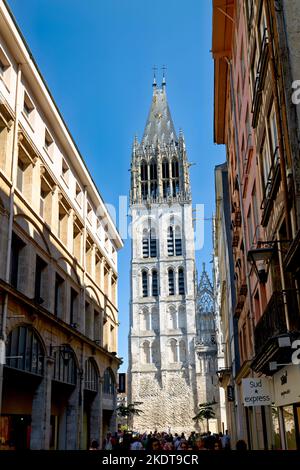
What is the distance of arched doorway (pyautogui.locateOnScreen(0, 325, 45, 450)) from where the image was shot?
56.6 feet

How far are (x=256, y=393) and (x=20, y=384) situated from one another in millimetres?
8977

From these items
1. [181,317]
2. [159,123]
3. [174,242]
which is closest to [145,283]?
[181,317]

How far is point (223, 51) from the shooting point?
78.6ft

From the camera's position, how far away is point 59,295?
24.3 meters

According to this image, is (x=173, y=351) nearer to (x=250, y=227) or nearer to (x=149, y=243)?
(x=149, y=243)

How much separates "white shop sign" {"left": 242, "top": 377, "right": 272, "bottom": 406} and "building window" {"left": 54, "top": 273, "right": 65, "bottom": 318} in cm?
1171

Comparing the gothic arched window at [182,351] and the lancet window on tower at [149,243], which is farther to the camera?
the lancet window on tower at [149,243]

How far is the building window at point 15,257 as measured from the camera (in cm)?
1880

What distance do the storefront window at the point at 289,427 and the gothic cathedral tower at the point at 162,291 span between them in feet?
244

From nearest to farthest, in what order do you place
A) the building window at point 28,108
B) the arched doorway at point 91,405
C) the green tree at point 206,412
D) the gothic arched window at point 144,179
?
1. the building window at point 28,108
2. the arched doorway at point 91,405
3. the green tree at point 206,412
4. the gothic arched window at point 144,179

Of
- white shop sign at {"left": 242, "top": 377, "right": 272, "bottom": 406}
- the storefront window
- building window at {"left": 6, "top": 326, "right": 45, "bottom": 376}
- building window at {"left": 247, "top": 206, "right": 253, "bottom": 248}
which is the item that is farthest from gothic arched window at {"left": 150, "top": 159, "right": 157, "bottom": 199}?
the storefront window

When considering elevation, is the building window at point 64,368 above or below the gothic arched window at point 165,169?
below

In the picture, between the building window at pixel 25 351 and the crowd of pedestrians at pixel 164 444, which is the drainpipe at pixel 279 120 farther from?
the building window at pixel 25 351

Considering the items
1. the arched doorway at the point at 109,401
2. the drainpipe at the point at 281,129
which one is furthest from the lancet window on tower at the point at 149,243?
the drainpipe at the point at 281,129
